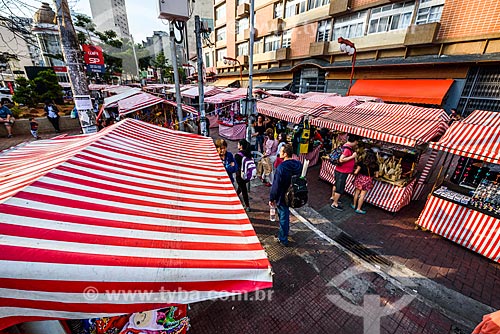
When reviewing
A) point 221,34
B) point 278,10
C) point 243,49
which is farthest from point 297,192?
point 221,34

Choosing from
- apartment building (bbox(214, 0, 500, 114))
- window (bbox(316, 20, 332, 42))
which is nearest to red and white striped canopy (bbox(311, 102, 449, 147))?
apartment building (bbox(214, 0, 500, 114))

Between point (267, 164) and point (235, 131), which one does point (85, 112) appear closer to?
point (267, 164)

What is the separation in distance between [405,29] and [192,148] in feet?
62.6

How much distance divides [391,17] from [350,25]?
3.33 m

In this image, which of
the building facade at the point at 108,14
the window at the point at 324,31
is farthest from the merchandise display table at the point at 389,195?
the building facade at the point at 108,14

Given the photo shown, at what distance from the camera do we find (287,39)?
79.9 feet

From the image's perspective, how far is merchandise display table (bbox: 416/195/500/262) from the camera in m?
4.36

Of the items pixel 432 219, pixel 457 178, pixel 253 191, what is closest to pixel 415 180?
pixel 457 178

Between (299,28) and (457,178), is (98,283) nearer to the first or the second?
(457,178)

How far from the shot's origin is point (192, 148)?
14.2 ft

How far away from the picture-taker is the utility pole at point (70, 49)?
460 centimetres

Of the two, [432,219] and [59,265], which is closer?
[59,265]

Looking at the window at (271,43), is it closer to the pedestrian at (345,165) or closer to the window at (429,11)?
the window at (429,11)

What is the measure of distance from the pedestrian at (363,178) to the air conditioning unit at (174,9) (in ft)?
22.1
